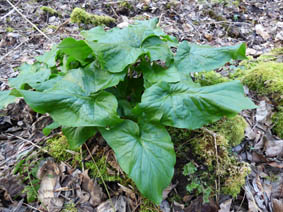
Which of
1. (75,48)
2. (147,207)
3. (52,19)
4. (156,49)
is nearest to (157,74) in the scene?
(156,49)

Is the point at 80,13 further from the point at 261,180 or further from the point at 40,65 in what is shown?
the point at 261,180

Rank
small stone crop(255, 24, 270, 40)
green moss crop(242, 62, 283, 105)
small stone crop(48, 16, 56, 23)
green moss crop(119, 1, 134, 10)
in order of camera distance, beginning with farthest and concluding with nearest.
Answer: green moss crop(119, 1, 134, 10) → small stone crop(48, 16, 56, 23) → small stone crop(255, 24, 270, 40) → green moss crop(242, 62, 283, 105)

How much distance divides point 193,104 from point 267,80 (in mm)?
1221

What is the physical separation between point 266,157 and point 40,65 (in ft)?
7.33

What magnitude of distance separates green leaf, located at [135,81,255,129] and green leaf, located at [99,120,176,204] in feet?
0.38

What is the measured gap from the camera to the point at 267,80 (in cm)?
203

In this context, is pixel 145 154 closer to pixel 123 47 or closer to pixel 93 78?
pixel 93 78

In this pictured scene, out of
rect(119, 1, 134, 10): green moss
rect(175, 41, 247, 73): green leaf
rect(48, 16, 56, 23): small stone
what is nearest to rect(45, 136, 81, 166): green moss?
rect(175, 41, 247, 73): green leaf

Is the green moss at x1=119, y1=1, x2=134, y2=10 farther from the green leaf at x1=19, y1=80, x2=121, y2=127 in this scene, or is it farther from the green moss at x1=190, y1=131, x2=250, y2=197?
the green moss at x1=190, y1=131, x2=250, y2=197

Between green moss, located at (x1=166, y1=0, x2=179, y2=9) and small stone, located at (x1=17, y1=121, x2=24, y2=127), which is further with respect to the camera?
green moss, located at (x1=166, y1=0, x2=179, y2=9)

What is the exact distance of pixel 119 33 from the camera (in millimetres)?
1687

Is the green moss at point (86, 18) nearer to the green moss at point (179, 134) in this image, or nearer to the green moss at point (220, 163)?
the green moss at point (179, 134)

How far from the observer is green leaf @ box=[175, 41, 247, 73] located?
1.56m

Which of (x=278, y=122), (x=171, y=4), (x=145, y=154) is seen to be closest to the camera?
(x=145, y=154)
